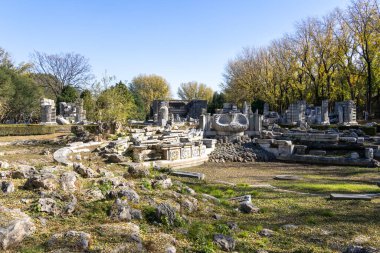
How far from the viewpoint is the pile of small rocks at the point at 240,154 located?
16.9 metres

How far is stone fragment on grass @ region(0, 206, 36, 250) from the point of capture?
12.9ft

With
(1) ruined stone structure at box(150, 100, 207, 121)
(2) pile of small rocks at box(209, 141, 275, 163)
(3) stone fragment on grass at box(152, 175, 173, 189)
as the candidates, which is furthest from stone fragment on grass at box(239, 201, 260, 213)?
(1) ruined stone structure at box(150, 100, 207, 121)

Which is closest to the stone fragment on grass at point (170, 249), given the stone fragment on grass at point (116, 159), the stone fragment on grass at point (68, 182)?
the stone fragment on grass at point (68, 182)

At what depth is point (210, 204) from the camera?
7.00 m

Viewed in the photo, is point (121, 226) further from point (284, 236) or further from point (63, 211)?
point (284, 236)

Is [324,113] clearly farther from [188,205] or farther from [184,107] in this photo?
[184,107]

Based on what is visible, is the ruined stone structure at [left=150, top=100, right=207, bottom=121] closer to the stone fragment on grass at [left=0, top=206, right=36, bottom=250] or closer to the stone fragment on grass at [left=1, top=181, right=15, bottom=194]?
the stone fragment on grass at [left=1, top=181, right=15, bottom=194]

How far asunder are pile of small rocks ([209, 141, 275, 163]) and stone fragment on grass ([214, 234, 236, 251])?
11747 millimetres

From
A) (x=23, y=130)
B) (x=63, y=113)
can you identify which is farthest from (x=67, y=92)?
(x=23, y=130)

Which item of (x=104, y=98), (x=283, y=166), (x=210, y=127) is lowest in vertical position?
(x=283, y=166)

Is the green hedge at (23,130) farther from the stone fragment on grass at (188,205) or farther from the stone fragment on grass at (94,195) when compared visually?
the stone fragment on grass at (188,205)

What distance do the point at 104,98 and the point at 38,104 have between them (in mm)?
22193

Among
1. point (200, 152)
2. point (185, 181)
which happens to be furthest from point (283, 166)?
point (185, 181)

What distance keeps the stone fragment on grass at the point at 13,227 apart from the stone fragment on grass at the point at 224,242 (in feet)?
8.11
